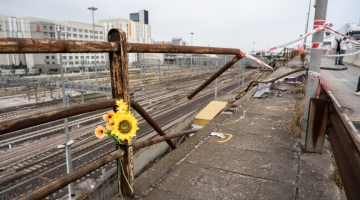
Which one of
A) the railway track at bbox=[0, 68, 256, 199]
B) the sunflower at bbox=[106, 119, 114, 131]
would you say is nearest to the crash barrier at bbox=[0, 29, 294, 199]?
the sunflower at bbox=[106, 119, 114, 131]

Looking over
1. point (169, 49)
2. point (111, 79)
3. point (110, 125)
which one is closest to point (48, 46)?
point (111, 79)

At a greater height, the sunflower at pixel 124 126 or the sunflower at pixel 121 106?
the sunflower at pixel 121 106

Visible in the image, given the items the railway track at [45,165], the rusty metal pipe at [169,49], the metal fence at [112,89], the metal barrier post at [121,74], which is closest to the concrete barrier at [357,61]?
the railway track at [45,165]

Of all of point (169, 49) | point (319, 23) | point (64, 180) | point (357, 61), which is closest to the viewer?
point (64, 180)

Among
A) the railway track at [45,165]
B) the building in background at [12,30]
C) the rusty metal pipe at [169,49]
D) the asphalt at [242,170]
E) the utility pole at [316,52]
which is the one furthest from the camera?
the building in background at [12,30]

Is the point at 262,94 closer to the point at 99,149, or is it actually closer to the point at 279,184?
the point at 279,184

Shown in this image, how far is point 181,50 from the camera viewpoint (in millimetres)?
2424

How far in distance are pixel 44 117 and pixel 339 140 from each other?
8.11 feet

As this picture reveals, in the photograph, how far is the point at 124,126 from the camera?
74.0 inches

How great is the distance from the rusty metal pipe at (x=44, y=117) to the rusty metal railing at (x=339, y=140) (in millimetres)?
1768

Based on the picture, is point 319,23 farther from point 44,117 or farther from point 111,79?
point 44,117

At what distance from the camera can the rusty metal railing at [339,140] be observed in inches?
67.2

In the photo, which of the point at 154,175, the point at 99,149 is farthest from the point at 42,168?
the point at 154,175

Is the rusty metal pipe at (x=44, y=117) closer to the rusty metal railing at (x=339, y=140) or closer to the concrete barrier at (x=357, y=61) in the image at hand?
the rusty metal railing at (x=339, y=140)
